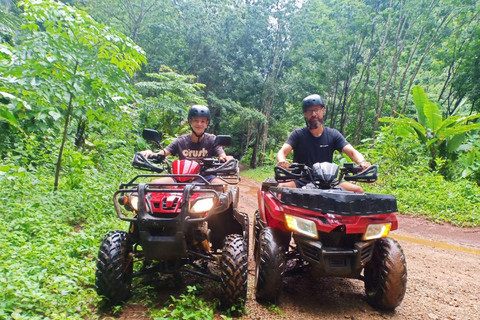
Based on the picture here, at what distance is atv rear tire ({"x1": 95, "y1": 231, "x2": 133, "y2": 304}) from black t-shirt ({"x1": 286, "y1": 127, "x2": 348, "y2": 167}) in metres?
2.27

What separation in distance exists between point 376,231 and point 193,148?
2337 millimetres

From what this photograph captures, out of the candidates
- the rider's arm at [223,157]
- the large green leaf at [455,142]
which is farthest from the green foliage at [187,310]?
the large green leaf at [455,142]

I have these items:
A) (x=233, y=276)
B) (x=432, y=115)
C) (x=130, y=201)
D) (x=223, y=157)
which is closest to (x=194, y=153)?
(x=223, y=157)

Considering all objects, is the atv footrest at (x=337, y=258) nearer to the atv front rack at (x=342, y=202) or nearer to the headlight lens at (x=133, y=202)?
the atv front rack at (x=342, y=202)

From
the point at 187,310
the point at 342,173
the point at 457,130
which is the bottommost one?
the point at 187,310

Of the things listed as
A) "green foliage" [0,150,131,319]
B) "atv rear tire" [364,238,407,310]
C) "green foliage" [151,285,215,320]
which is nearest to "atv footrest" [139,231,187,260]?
"green foliage" [151,285,215,320]

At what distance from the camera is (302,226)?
2.39 metres

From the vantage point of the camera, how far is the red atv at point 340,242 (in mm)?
2297

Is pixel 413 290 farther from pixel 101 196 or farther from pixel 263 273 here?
pixel 101 196

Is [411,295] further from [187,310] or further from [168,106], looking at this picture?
[168,106]

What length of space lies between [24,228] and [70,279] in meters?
1.25

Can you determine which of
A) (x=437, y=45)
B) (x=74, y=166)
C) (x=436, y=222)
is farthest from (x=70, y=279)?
(x=437, y=45)

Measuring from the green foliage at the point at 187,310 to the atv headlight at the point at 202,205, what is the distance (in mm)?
677

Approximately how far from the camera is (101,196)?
4.77m
